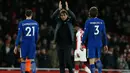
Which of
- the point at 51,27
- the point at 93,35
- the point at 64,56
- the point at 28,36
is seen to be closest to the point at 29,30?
the point at 28,36

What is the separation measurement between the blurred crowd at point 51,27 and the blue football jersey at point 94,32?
266 inches

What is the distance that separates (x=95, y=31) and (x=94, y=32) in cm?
4

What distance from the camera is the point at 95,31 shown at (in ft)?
47.2

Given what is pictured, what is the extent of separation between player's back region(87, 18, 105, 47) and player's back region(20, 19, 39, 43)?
4.80ft

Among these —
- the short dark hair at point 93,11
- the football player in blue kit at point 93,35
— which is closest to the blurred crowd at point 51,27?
the football player in blue kit at point 93,35

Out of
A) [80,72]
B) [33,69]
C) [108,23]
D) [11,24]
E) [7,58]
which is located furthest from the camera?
[108,23]

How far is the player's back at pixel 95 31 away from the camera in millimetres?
14343

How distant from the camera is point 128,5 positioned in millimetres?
26906

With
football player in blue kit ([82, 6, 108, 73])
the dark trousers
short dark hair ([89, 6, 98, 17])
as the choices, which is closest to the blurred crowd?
the dark trousers

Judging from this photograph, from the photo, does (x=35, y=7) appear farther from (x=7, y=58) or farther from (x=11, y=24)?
(x=7, y=58)

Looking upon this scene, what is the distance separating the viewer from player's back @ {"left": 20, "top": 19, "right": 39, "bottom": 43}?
14.1m

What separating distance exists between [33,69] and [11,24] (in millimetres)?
10116

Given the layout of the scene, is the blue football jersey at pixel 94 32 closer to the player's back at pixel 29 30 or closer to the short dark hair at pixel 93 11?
the short dark hair at pixel 93 11

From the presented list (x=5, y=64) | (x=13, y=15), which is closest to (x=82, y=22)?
(x=13, y=15)
